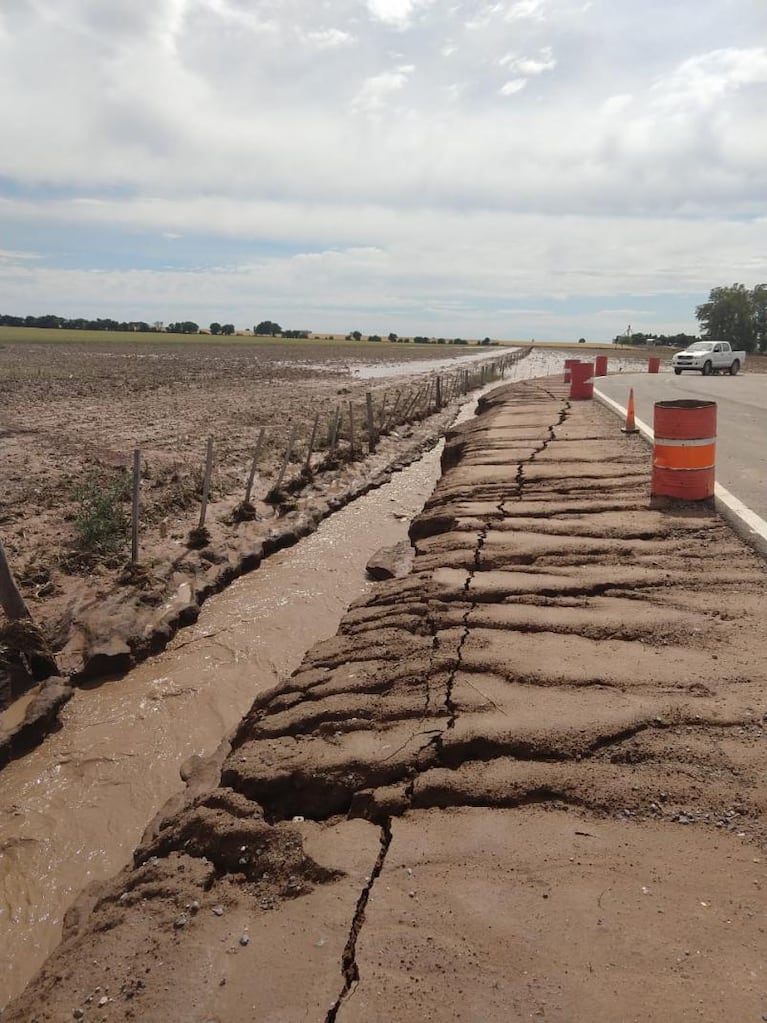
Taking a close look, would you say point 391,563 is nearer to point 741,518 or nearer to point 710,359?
point 741,518

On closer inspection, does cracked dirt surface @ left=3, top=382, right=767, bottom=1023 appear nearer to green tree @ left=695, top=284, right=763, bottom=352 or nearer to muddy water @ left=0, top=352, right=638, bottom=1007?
muddy water @ left=0, top=352, right=638, bottom=1007

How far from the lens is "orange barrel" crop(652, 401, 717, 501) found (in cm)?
611

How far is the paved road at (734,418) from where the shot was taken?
7.01 meters

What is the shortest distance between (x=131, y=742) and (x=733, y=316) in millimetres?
69162

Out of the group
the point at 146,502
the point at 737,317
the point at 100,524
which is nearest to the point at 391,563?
the point at 100,524

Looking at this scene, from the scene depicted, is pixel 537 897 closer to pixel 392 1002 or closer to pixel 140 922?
pixel 392 1002

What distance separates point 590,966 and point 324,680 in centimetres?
249

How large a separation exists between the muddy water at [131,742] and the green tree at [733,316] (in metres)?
64.6

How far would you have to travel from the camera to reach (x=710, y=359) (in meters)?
26.5

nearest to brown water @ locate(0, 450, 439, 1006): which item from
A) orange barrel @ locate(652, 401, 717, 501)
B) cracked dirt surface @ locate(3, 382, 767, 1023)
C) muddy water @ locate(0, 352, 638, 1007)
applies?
muddy water @ locate(0, 352, 638, 1007)

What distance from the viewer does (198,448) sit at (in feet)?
50.5

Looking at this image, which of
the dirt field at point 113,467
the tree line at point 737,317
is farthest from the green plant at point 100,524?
the tree line at point 737,317

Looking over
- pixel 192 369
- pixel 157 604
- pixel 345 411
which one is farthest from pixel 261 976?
pixel 192 369

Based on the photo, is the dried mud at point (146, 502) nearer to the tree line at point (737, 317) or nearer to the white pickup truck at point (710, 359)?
the white pickup truck at point (710, 359)
